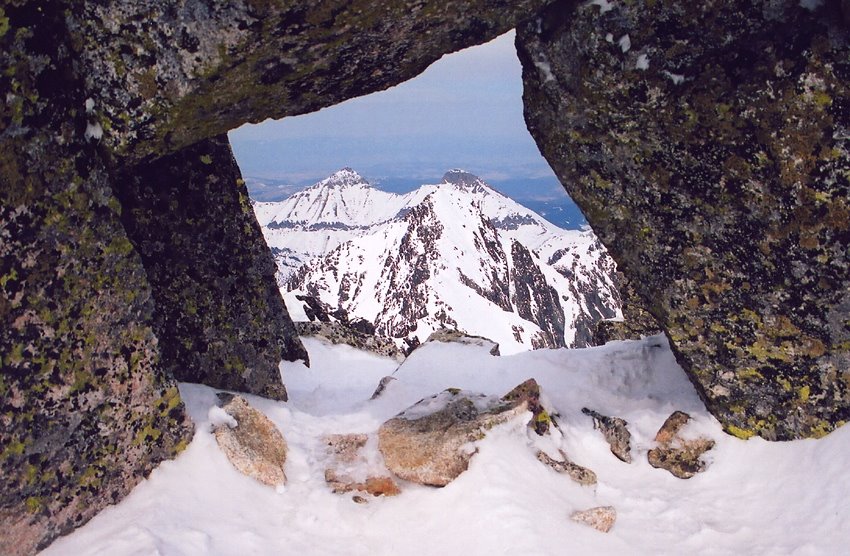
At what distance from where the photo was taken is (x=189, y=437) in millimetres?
9609

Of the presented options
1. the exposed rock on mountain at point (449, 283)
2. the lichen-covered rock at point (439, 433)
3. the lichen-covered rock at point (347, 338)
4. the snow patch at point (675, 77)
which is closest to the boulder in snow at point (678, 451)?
the lichen-covered rock at point (439, 433)

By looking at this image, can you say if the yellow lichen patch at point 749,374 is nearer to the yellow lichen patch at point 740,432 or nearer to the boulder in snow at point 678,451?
the yellow lichen patch at point 740,432

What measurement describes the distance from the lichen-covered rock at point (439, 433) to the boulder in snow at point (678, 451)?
2846 millimetres

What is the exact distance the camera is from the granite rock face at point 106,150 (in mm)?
7418

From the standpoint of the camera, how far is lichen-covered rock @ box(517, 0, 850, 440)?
29.3 ft

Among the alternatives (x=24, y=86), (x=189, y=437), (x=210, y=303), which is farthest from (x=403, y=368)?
(x=24, y=86)

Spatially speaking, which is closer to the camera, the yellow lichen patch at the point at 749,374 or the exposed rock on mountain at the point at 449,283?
the yellow lichen patch at the point at 749,374

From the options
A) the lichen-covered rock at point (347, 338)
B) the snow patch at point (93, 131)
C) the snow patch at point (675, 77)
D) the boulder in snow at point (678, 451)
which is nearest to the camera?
the snow patch at point (93, 131)

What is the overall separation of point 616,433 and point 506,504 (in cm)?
396

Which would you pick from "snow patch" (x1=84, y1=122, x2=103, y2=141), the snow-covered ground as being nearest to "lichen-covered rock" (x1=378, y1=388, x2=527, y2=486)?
the snow-covered ground

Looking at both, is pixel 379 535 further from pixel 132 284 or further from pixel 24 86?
Result: pixel 24 86

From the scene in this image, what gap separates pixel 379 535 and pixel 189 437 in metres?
3.59

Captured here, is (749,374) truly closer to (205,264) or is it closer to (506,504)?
(506,504)

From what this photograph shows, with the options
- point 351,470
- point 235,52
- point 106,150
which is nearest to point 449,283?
point 351,470
